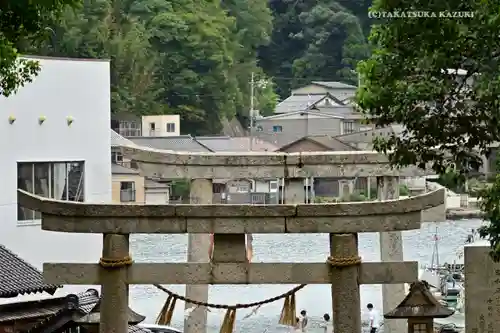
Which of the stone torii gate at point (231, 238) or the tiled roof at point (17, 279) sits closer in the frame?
the stone torii gate at point (231, 238)

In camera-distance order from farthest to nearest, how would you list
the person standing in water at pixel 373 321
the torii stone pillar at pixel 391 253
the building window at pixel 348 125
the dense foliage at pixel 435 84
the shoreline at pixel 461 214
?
the building window at pixel 348 125, the shoreline at pixel 461 214, the person standing in water at pixel 373 321, the torii stone pillar at pixel 391 253, the dense foliage at pixel 435 84

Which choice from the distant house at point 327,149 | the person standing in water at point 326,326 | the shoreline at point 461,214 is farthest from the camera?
the shoreline at point 461,214

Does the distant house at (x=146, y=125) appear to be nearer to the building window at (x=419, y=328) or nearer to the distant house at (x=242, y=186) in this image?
the distant house at (x=242, y=186)

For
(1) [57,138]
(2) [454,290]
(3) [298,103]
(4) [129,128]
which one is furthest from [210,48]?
(1) [57,138]

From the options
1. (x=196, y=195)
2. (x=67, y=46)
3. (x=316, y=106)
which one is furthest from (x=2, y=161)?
(x=316, y=106)

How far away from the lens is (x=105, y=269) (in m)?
6.48

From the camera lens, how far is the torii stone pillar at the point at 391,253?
398 inches

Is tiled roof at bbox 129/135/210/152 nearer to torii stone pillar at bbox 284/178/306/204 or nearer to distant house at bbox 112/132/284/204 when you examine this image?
distant house at bbox 112/132/284/204

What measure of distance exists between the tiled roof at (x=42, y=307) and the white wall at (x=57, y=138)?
4.02 metres

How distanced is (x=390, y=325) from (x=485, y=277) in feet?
10.6

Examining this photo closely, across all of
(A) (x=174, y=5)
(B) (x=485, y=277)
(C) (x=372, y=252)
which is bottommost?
(C) (x=372, y=252)

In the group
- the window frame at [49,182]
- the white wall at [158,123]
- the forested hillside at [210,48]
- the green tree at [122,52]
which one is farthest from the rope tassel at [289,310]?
the white wall at [158,123]

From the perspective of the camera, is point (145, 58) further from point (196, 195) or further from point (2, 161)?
point (196, 195)

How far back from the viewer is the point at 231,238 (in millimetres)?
6488
